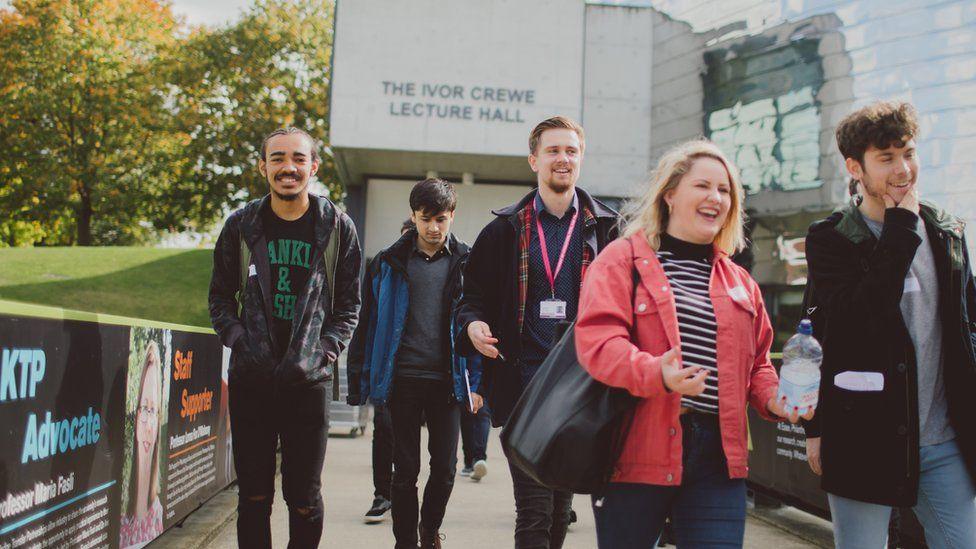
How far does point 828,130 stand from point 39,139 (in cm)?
2938

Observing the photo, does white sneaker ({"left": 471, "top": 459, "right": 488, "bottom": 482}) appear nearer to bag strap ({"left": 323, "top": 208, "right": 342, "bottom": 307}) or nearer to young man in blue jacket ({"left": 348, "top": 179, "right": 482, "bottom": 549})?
young man in blue jacket ({"left": 348, "top": 179, "right": 482, "bottom": 549})

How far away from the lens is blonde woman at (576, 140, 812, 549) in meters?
2.71

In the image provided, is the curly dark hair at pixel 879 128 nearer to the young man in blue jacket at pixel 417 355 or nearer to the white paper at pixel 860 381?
the white paper at pixel 860 381

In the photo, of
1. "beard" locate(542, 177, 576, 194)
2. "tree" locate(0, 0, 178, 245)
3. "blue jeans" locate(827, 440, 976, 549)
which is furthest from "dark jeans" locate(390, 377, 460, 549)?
"tree" locate(0, 0, 178, 245)

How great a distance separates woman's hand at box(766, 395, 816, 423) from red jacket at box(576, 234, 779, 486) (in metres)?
0.07

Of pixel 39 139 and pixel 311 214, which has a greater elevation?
pixel 39 139

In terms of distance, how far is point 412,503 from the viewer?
5199 millimetres

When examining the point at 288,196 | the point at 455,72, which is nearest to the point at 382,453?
the point at 288,196

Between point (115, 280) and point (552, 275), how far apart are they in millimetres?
29258

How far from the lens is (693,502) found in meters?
2.76

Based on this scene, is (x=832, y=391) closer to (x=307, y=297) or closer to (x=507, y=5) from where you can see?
(x=307, y=297)

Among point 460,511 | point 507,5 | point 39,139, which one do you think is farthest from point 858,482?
point 39,139

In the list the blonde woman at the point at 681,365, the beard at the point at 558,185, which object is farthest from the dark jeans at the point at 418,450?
the blonde woman at the point at 681,365

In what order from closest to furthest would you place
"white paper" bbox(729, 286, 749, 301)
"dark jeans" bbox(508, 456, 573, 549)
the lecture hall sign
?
"white paper" bbox(729, 286, 749, 301), "dark jeans" bbox(508, 456, 573, 549), the lecture hall sign
